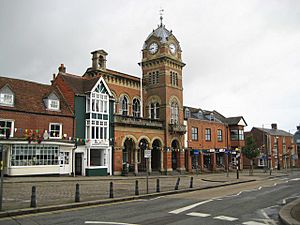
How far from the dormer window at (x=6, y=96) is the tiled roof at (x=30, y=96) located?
404 mm

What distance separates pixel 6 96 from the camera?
93.6 ft

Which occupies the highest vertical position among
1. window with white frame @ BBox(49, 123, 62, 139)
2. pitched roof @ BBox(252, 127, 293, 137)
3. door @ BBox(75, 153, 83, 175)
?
pitched roof @ BBox(252, 127, 293, 137)

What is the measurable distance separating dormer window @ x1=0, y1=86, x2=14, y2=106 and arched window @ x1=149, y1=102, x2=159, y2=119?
19.5 m

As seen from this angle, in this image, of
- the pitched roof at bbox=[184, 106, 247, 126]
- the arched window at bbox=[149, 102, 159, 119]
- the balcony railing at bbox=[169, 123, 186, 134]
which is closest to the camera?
the balcony railing at bbox=[169, 123, 186, 134]

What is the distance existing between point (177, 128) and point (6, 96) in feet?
72.7

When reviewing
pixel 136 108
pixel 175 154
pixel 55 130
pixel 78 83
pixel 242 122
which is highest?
pixel 78 83

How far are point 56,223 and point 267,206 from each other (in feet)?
29.2

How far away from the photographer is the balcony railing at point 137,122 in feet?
122

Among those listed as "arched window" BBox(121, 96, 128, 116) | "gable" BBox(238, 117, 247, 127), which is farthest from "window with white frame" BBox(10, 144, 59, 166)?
"gable" BBox(238, 117, 247, 127)

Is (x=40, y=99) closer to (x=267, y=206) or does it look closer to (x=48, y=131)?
(x=48, y=131)

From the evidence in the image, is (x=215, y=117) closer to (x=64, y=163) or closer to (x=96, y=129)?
(x=96, y=129)

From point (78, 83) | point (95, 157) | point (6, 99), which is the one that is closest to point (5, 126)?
point (6, 99)

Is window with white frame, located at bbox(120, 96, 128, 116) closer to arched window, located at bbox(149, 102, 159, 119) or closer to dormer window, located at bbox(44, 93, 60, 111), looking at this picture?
arched window, located at bbox(149, 102, 159, 119)

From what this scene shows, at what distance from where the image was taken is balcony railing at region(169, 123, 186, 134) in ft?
143
